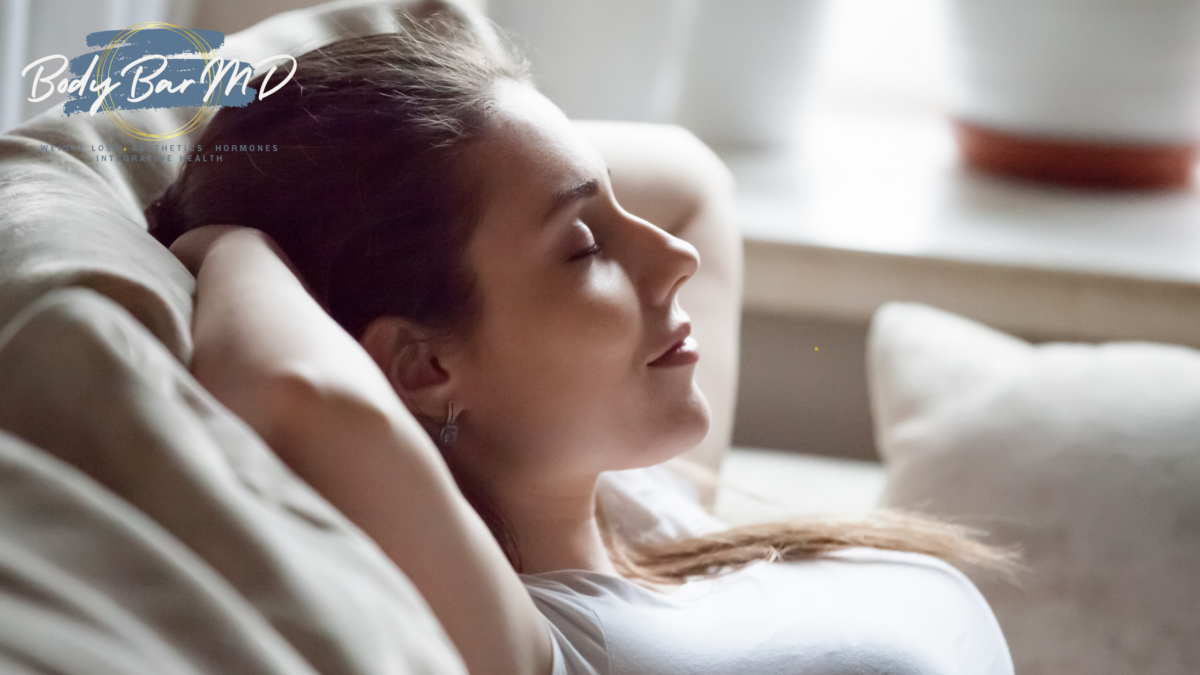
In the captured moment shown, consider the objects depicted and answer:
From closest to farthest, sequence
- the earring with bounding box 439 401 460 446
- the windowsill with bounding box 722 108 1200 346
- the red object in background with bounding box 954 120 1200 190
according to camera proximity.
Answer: the earring with bounding box 439 401 460 446 < the windowsill with bounding box 722 108 1200 346 < the red object in background with bounding box 954 120 1200 190

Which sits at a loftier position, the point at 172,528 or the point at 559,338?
the point at 172,528

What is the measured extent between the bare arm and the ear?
15.9 inches

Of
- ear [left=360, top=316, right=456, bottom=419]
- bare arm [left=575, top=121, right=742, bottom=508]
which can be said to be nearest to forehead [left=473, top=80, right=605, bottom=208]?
ear [left=360, top=316, right=456, bottom=419]

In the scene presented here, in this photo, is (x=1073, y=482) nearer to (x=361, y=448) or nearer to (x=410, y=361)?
(x=410, y=361)

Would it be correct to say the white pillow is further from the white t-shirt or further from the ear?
the ear

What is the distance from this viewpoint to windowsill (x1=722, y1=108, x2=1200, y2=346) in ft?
4.66

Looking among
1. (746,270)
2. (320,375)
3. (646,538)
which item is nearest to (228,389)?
(320,375)

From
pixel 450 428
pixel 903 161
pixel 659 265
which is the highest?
pixel 659 265

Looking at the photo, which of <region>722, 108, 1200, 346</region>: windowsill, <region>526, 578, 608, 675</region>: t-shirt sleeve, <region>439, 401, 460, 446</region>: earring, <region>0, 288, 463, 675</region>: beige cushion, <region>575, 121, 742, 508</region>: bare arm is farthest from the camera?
<region>722, 108, 1200, 346</region>: windowsill

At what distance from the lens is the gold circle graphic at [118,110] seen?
790 millimetres

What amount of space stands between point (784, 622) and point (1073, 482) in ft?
1.46

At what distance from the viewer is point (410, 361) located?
0.74 metres

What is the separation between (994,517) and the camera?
102 centimetres

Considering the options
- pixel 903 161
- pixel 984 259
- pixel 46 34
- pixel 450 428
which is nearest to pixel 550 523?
pixel 450 428
